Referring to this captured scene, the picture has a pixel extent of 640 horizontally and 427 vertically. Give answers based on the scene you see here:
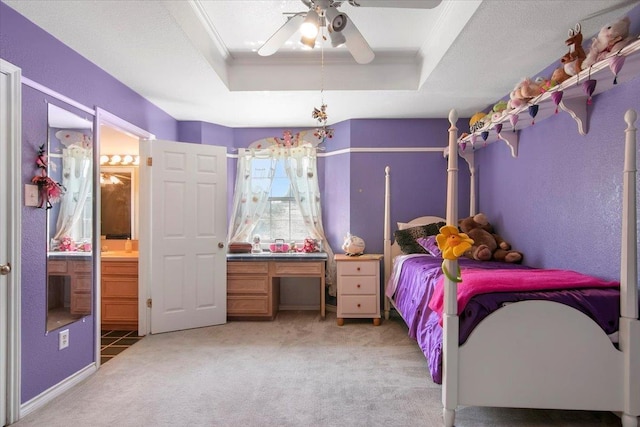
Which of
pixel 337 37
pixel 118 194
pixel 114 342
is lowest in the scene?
pixel 114 342

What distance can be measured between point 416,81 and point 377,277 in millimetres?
1957

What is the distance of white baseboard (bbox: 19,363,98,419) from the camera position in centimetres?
212

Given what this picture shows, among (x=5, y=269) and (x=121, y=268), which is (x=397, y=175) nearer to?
(x=121, y=268)

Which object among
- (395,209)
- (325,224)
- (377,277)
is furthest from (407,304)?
(325,224)

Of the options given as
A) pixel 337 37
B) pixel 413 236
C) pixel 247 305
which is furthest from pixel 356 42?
pixel 247 305

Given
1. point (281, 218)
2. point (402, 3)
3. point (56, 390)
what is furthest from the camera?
point (281, 218)

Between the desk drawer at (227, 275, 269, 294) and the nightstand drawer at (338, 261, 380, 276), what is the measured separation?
2.78 ft

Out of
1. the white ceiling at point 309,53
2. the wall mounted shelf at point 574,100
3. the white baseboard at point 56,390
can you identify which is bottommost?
the white baseboard at point 56,390

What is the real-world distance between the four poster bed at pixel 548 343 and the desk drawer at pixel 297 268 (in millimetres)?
2131

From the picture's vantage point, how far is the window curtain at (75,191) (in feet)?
8.05

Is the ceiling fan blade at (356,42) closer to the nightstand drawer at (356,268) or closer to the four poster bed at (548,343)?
the four poster bed at (548,343)

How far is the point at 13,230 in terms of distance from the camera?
2027mm

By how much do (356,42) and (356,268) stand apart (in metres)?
2.29

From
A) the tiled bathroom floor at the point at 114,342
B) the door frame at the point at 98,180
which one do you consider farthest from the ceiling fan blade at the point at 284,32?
the tiled bathroom floor at the point at 114,342
